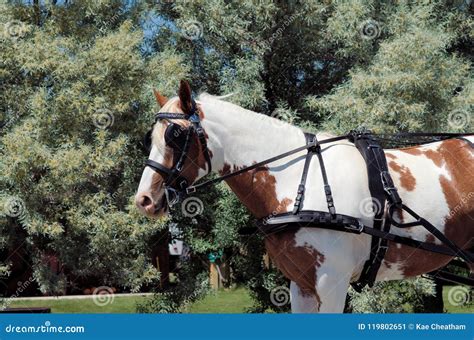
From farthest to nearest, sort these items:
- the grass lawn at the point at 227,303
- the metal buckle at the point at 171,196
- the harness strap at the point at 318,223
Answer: the grass lawn at the point at 227,303 → the metal buckle at the point at 171,196 → the harness strap at the point at 318,223

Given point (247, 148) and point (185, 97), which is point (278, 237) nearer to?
point (247, 148)

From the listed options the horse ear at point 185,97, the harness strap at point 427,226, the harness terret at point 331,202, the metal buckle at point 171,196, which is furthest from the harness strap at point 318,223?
the horse ear at point 185,97

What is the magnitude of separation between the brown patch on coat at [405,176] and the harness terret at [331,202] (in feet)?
0.39

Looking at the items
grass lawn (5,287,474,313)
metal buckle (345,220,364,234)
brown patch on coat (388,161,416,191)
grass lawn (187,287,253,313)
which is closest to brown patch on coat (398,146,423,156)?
brown patch on coat (388,161,416,191)

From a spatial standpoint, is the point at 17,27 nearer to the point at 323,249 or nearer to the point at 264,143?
the point at 264,143

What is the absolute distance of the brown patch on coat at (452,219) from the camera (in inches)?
145

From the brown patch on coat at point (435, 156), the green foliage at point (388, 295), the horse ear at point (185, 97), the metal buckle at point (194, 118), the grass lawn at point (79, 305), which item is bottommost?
the green foliage at point (388, 295)

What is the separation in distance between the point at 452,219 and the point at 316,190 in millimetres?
873

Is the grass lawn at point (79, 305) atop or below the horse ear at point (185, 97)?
below

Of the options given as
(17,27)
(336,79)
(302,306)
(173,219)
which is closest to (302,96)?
(336,79)

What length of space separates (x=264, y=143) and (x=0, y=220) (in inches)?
180

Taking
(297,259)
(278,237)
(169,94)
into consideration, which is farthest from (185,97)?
(169,94)

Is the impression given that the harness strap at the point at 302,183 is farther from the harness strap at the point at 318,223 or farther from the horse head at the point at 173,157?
the horse head at the point at 173,157

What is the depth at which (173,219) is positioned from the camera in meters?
8.09
